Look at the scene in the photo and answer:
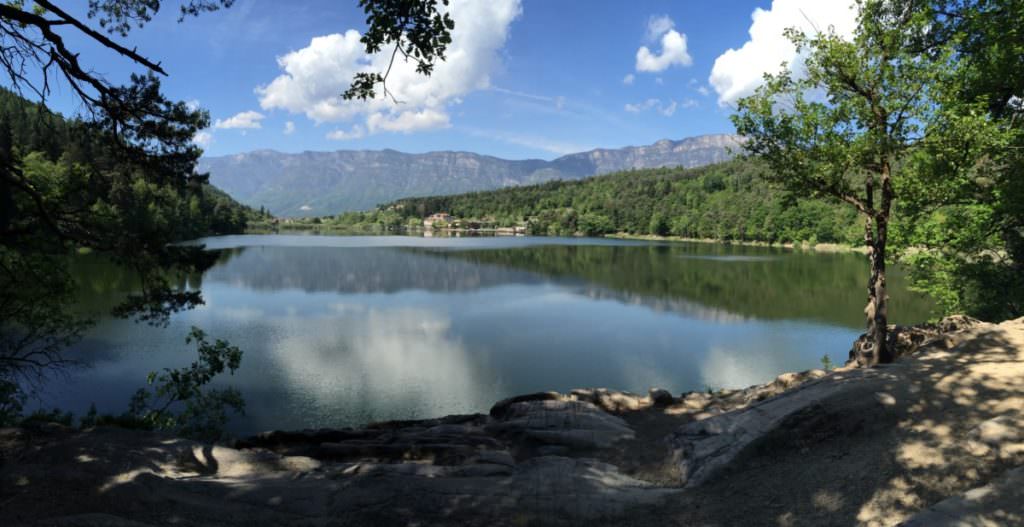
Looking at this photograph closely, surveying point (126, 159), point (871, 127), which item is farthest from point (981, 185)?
point (126, 159)

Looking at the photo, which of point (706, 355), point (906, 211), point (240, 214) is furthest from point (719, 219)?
point (240, 214)

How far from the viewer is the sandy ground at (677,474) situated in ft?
20.0

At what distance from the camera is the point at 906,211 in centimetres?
1466

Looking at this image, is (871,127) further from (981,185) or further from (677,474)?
(677,474)

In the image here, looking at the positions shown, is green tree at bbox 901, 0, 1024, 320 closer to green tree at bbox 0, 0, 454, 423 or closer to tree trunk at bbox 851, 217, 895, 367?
tree trunk at bbox 851, 217, 895, 367

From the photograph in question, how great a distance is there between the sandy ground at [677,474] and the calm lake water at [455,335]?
955cm

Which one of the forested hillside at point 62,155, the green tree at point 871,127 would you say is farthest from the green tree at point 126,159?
the green tree at point 871,127

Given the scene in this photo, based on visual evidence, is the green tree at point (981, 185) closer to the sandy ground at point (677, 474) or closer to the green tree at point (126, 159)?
the sandy ground at point (677, 474)

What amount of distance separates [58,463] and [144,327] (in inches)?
1010

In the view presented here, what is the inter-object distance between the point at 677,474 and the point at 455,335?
22.5m

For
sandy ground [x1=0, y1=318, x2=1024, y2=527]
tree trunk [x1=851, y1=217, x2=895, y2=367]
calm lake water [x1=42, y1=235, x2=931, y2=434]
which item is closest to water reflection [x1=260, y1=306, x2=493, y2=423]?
calm lake water [x1=42, y1=235, x2=931, y2=434]

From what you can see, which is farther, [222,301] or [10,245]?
[222,301]

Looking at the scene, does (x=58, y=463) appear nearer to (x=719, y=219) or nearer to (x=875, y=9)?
(x=875, y=9)

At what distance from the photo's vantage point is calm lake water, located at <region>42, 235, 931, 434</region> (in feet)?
65.7
